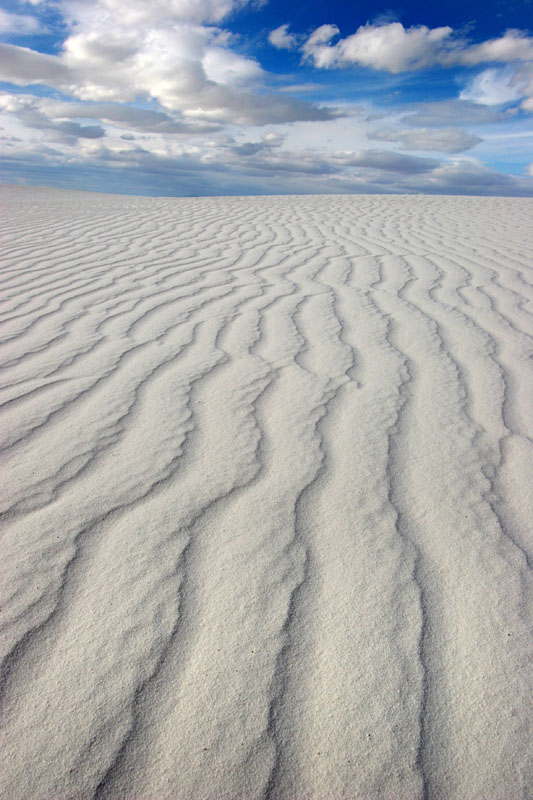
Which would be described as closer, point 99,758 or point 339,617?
point 99,758

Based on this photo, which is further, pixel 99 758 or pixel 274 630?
pixel 274 630

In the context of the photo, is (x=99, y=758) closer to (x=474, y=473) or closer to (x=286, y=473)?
(x=286, y=473)

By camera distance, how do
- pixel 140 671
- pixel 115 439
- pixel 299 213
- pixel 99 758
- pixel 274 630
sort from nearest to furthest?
pixel 99 758 < pixel 140 671 < pixel 274 630 < pixel 115 439 < pixel 299 213

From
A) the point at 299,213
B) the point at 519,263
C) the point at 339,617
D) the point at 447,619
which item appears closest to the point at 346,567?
the point at 339,617

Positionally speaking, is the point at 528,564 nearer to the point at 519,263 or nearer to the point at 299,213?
the point at 519,263

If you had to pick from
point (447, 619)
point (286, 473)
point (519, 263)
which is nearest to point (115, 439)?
point (286, 473)

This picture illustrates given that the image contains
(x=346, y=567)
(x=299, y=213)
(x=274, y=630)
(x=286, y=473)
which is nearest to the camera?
(x=274, y=630)
